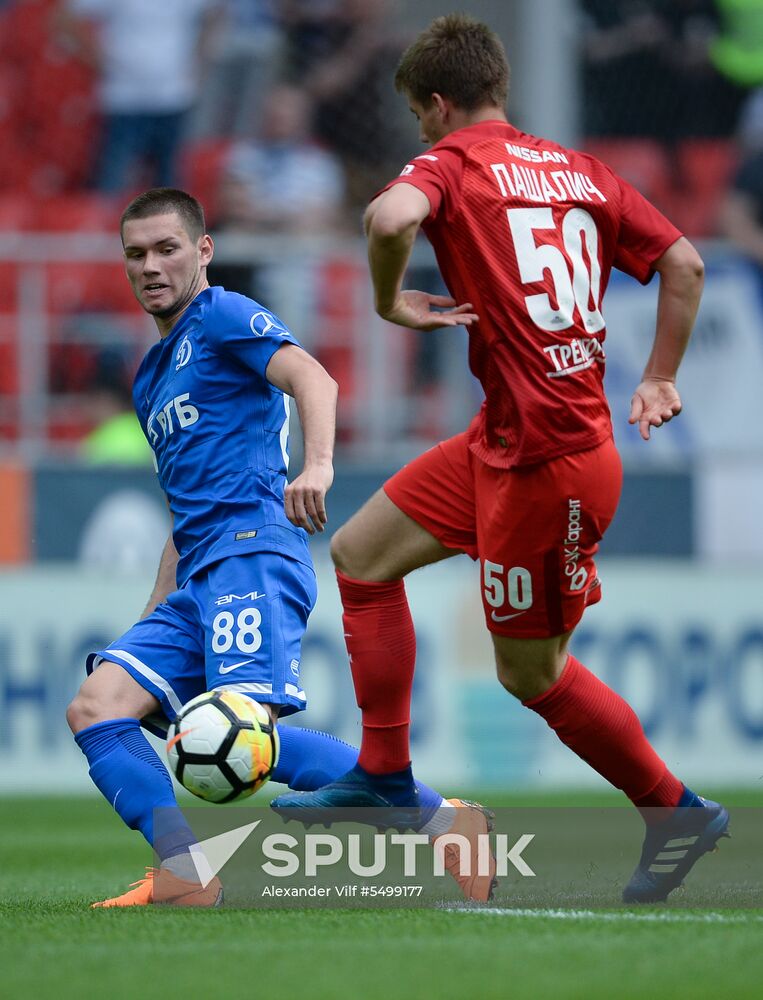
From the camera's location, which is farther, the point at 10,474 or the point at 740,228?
the point at 740,228

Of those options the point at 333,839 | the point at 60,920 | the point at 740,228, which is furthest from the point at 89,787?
the point at 740,228

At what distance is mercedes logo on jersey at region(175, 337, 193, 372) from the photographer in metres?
4.63

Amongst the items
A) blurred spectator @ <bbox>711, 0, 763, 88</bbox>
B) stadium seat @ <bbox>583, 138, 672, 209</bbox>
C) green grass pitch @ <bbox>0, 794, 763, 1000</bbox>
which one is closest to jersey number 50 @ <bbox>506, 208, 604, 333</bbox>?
green grass pitch @ <bbox>0, 794, 763, 1000</bbox>

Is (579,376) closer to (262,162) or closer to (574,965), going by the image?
(574,965)

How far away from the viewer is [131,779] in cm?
440

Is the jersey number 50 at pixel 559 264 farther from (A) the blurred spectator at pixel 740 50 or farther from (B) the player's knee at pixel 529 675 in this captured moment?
(A) the blurred spectator at pixel 740 50

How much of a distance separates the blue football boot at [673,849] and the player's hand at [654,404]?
3.22 ft

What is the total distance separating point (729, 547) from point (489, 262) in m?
5.57

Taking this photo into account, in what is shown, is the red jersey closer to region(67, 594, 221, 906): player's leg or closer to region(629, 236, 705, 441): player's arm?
region(629, 236, 705, 441): player's arm

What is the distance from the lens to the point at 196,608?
451 centimetres

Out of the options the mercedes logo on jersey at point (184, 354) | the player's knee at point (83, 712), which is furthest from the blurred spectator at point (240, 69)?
the player's knee at point (83, 712)

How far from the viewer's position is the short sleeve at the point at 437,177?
4.14 m

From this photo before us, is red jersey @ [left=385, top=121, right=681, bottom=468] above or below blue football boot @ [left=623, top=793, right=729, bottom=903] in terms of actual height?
above

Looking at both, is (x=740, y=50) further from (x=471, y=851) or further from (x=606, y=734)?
(x=471, y=851)
